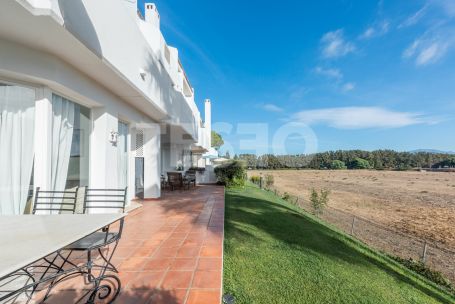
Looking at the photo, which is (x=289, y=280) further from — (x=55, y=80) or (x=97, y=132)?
(x=97, y=132)

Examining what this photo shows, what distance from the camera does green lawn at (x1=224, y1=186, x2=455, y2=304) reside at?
2666 mm

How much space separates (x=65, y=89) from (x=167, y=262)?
3.26 meters

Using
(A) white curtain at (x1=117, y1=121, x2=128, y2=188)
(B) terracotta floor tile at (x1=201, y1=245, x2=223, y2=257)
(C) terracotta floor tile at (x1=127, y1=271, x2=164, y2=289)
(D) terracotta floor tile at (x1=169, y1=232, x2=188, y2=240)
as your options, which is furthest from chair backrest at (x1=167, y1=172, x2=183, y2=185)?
(C) terracotta floor tile at (x1=127, y1=271, x2=164, y2=289)

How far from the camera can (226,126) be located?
1591 centimetres

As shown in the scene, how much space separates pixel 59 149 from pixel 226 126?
12.4 m

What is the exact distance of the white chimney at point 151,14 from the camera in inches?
318

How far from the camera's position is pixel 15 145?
10.6 ft

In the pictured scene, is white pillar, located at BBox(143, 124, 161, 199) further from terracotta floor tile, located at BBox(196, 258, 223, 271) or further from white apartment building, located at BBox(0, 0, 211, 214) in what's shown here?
terracotta floor tile, located at BBox(196, 258, 223, 271)

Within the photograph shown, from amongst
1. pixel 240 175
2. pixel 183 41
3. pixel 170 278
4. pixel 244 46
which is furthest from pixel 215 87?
pixel 170 278

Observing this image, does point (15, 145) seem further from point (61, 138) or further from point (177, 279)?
point (177, 279)

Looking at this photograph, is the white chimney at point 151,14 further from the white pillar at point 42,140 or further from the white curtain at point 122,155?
the white pillar at point 42,140

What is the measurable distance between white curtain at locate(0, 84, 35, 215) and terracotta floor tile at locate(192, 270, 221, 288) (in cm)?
268

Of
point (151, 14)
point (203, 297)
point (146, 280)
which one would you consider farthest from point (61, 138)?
point (151, 14)

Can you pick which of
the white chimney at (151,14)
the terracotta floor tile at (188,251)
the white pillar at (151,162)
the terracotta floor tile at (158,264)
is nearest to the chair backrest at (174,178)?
the white pillar at (151,162)
